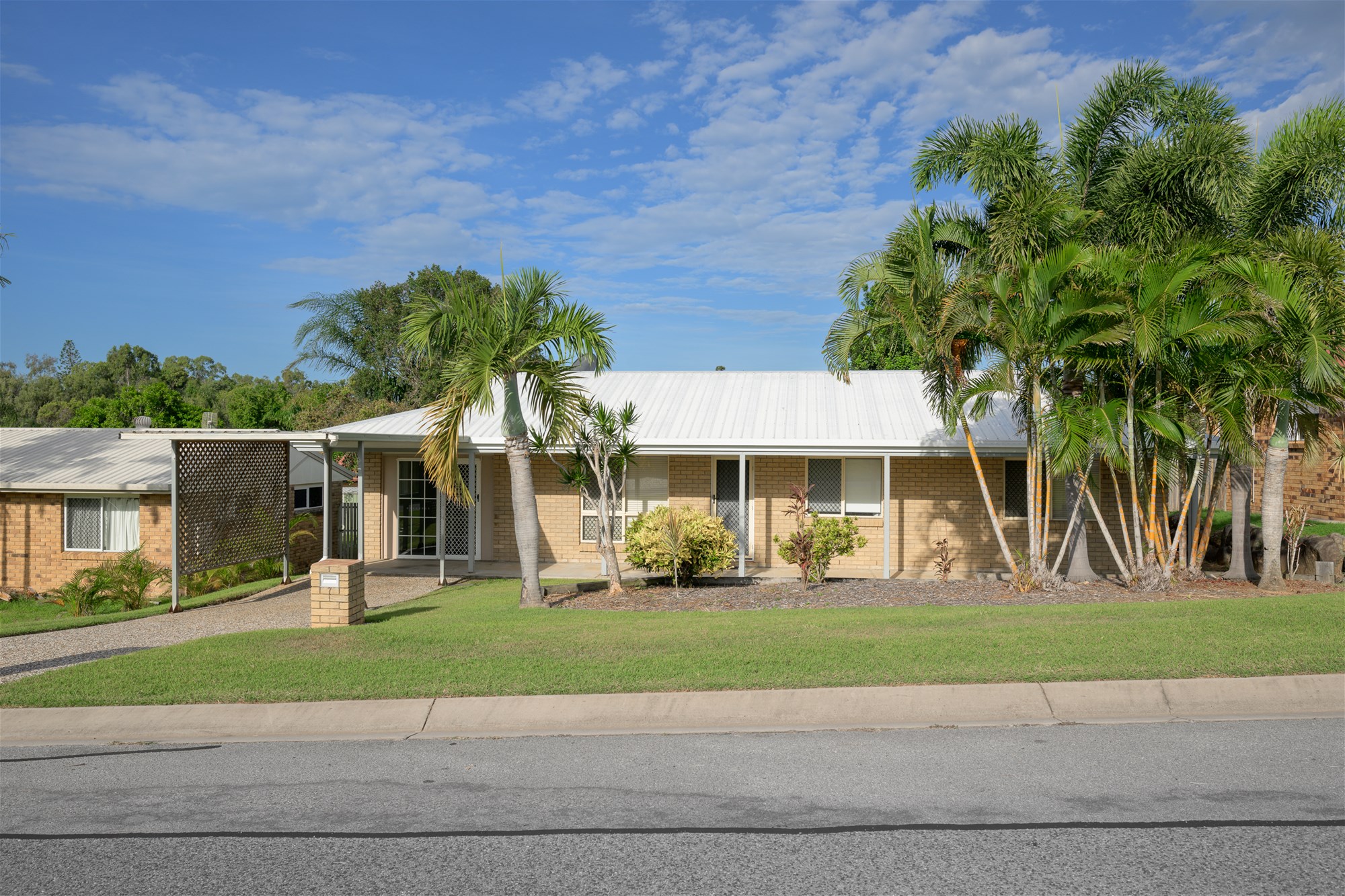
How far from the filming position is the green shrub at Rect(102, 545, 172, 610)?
50.9ft

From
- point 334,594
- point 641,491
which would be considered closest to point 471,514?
point 641,491

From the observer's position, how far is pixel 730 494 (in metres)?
17.6

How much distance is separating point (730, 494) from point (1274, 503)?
8513 millimetres

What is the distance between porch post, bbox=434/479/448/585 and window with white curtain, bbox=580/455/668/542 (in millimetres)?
2635

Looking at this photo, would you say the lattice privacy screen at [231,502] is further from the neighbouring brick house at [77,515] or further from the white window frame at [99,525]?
the white window frame at [99,525]

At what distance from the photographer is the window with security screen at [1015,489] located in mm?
16891

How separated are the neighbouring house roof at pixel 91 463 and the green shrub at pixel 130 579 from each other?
1.45 m

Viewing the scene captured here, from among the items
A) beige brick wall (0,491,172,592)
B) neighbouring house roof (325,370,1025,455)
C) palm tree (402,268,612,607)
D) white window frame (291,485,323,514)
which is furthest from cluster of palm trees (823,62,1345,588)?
beige brick wall (0,491,172,592)

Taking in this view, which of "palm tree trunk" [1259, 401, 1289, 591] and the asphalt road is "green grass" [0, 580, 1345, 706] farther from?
"palm tree trunk" [1259, 401, 1289, 591]

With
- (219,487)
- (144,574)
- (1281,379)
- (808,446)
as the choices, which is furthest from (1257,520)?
(144,574)

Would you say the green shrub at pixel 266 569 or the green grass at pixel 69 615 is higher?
the green shrub at pixel 266 569

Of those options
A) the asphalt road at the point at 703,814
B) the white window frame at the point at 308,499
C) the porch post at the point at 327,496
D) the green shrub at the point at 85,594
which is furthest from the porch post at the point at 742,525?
the white window frame at the point at 308,499

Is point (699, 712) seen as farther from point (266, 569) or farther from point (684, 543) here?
point (266, 569)

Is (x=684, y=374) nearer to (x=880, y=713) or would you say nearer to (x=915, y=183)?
(x=915, y=183)
